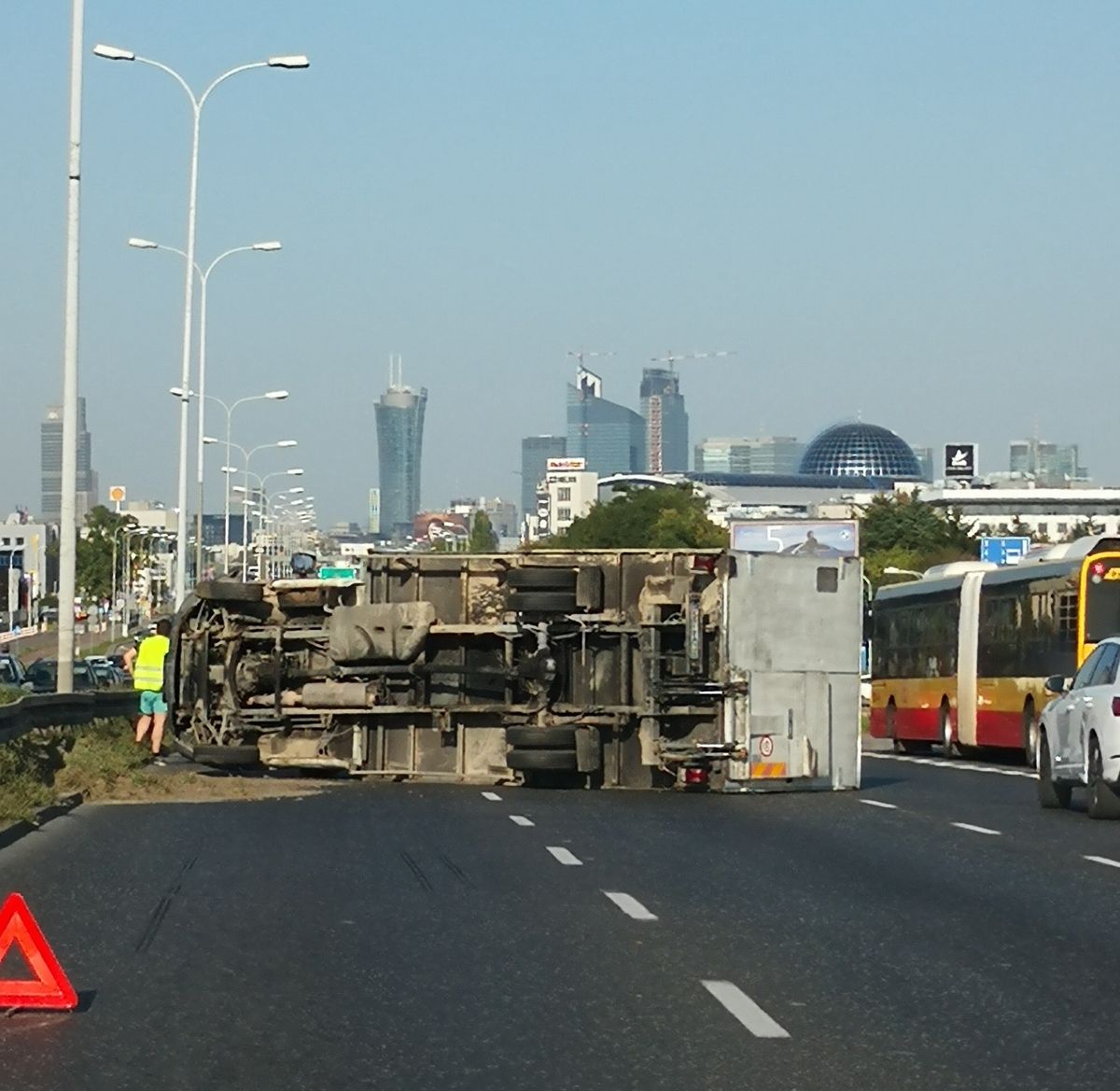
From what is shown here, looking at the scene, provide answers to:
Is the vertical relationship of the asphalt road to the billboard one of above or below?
below

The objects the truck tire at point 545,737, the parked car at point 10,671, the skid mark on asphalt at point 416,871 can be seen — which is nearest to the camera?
the skid mark on asphalt at point 416,871

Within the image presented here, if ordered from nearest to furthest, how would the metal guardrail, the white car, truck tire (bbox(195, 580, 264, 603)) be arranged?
the white car
the metal guardrail
truck tire (bbox(195, 580, 264, 603))

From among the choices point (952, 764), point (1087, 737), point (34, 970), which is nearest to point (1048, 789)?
point (1087, 737)

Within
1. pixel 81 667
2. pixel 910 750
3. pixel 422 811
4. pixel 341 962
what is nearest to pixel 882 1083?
pixel 341 962

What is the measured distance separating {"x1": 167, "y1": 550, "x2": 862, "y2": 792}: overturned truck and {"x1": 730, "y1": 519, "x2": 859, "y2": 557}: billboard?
13419 millimetres

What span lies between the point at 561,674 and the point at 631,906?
12392mm

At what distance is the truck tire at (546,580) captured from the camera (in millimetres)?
26875

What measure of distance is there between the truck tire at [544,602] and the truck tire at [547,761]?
1.48 m

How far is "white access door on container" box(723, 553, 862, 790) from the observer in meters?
26.4

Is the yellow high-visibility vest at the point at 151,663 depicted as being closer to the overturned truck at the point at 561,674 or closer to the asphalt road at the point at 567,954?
the overturned truck at the point at 561,674

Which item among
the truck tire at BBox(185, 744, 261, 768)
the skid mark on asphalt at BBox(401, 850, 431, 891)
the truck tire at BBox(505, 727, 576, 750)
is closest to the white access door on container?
the truck tire at BBox(505, 727, 576, 750)

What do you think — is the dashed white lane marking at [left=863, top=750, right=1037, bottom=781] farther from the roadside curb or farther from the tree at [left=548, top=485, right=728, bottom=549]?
the tree at [left=548, top=485, right=728, bottom=549]

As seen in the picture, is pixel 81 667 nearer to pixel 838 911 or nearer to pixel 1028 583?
pixel 1028 583

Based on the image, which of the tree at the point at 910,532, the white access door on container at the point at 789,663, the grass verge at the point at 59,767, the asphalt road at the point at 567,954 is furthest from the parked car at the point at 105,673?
the tree at the point at 910,532
